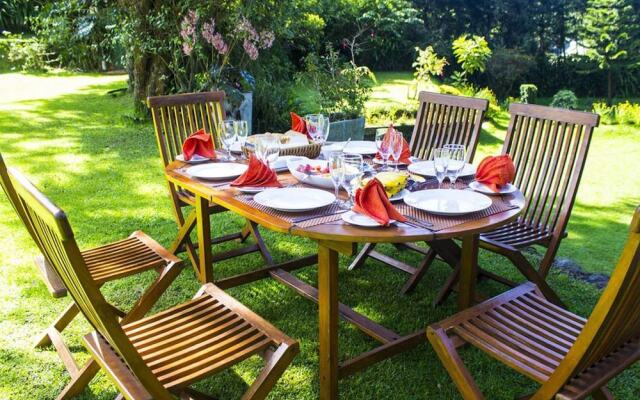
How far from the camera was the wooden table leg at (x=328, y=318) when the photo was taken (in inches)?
85.4

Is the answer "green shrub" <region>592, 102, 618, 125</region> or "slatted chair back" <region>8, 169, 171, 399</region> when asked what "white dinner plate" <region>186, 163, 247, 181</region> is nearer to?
"slatted chair back" <region>8, 169, 171, 399</region>

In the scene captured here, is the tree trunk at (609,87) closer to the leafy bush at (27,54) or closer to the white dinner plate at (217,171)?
the white dinner plate at (217,171)

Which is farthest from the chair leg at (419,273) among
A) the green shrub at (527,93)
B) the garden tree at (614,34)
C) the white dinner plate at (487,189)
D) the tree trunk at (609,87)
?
the tree trunk at (609,87)

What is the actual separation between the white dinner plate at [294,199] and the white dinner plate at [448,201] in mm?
342

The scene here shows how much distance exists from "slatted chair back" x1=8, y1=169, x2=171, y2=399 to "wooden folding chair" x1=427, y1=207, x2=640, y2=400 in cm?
98

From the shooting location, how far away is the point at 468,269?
104 inches

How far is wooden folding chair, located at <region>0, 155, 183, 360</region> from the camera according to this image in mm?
2402

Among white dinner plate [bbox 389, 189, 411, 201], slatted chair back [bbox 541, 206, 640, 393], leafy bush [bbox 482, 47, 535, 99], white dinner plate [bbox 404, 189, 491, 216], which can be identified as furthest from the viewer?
leafy bush [bbox 482, 47, 535, 99]

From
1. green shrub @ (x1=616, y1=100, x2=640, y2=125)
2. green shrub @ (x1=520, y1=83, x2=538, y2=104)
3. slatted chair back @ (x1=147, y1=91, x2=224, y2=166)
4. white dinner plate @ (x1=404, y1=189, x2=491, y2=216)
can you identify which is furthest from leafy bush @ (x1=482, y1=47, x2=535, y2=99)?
white dinner plate @ (x1=404, y1=189, x2=491, y2=216)

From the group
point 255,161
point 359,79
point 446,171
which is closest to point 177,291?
point 255,161

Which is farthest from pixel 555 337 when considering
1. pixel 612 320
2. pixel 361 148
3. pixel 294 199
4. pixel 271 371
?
pixel 361 148

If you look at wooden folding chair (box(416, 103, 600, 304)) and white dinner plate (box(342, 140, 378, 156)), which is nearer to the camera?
wooden folding chair (box(416, 103, 600, 304))

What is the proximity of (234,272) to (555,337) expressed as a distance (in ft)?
7.11

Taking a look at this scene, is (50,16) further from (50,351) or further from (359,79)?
(50,351)
